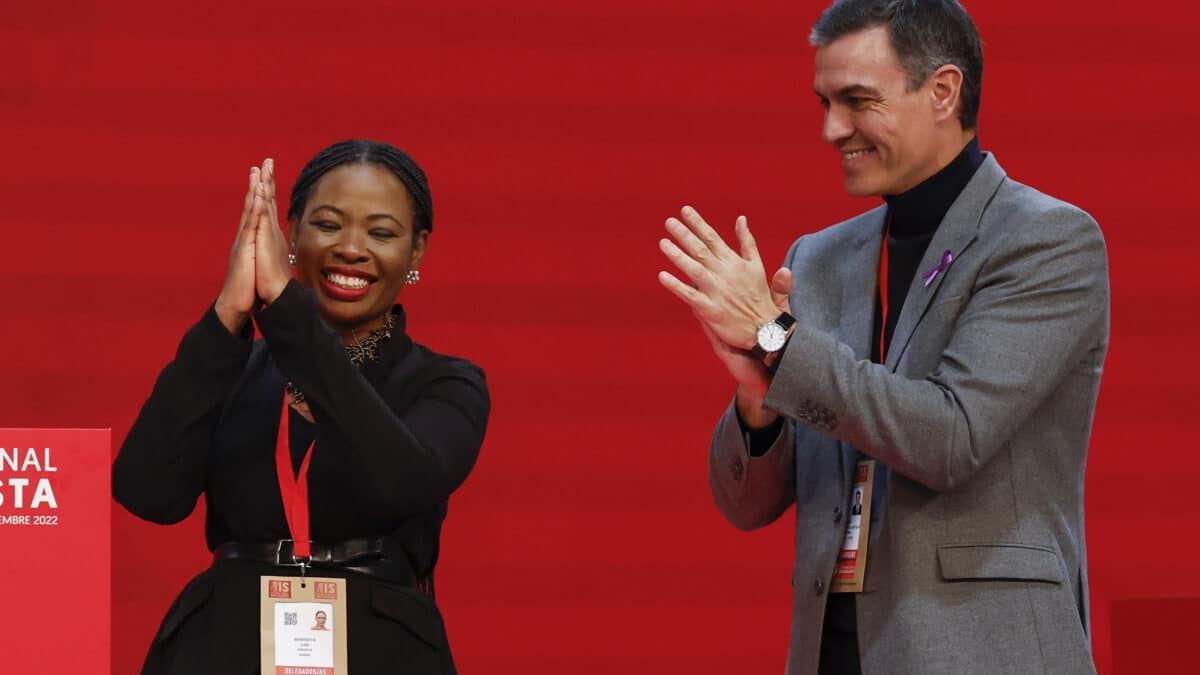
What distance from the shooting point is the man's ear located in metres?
2.10

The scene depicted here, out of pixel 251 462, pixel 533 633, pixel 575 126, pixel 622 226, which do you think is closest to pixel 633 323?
pixel 622 226

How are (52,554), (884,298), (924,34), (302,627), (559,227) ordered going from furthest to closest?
(559,227) → (884,298) → (924,34) → (302,627) → (52,554)

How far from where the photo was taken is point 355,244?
219 cm

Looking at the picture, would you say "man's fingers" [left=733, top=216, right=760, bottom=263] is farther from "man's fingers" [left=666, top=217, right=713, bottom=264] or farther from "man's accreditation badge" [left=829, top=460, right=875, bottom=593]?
"man's accreditation badge" [left=829, top=460, right=875, bottom=593]

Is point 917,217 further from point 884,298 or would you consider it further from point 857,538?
point 857,538

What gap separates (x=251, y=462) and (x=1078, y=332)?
1.08m

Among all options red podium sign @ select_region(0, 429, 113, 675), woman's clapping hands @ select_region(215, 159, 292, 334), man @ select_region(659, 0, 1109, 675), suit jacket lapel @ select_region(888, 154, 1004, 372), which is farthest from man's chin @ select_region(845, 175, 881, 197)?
red podium sign @ select_region(0, 429, 113, 675)

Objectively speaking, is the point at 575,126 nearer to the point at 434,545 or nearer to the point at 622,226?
the point at 622,226

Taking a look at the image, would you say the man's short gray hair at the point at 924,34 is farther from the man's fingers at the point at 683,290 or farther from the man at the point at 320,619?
the man at the point at 320,619

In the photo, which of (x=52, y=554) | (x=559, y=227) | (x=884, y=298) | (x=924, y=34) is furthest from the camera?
(x=559, y=227)

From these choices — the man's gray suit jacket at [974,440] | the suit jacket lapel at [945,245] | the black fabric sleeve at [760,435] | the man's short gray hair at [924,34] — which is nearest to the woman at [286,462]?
the black fabric sleeve at [760,435]

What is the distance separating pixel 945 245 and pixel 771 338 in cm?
31

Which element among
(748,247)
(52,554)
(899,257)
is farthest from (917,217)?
(52,554)

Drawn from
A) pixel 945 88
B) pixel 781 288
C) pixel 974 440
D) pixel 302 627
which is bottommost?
pixel 302 627
